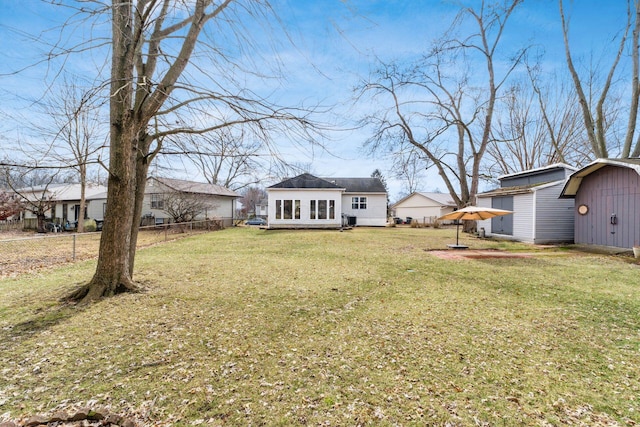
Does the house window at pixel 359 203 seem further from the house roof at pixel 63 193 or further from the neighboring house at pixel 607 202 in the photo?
the house roof at pixel 63 193

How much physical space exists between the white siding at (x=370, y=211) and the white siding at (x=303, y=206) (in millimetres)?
5271

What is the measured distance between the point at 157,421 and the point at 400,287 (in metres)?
5.00

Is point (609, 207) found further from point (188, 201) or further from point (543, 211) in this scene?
point (188, 201)

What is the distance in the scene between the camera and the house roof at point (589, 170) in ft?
33.9

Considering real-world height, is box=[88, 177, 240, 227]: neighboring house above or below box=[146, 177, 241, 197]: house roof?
below

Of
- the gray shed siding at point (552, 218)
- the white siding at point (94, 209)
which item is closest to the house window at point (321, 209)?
the gray shed siding at point (552, 218)

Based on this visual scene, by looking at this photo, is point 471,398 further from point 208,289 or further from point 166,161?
point 166,161

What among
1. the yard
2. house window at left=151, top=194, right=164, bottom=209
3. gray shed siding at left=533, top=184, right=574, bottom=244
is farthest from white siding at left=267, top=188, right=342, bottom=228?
the yard

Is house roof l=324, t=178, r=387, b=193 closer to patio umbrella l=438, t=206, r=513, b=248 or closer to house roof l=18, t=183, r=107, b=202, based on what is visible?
patio umbrella l=438, t=206, r=513, b=248

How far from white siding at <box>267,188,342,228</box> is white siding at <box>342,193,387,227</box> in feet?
17.3

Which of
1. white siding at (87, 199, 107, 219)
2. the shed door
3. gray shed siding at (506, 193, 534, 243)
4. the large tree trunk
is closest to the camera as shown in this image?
the large tree trunk

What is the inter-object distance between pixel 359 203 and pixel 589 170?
17.7 meters

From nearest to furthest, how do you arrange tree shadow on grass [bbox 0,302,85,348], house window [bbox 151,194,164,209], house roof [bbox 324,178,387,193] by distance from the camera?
tree shadow on grass [bbox 0,302,85,348] → house window [bbox 151,194,164,209] → house roof [bbox 324,178,387,193]

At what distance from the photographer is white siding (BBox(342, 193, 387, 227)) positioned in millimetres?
28000
